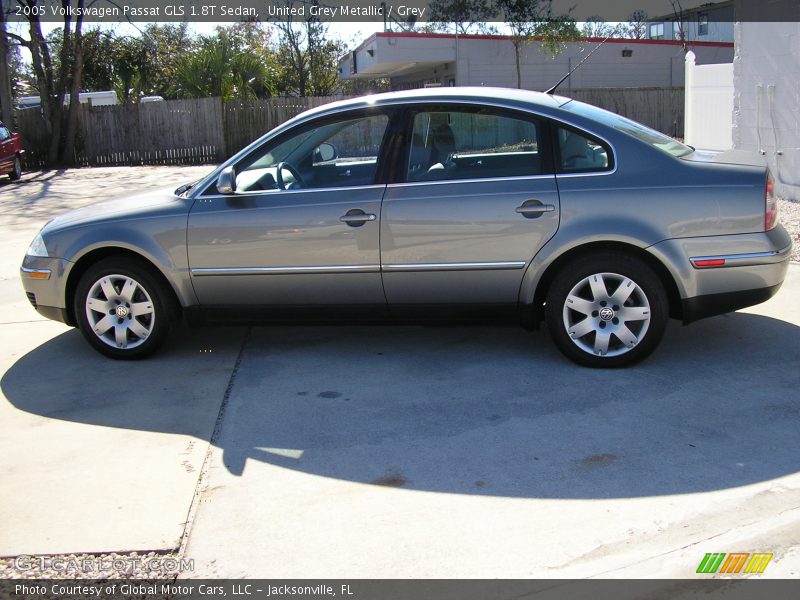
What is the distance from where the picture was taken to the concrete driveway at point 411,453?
3.44 m

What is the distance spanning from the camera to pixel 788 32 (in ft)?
35.2

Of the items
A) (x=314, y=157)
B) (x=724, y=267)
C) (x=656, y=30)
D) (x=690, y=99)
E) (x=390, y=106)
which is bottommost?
(x=724, y=267)

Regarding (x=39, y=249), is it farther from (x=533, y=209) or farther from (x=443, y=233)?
(x=533, y=209)

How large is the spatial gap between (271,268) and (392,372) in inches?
40.6

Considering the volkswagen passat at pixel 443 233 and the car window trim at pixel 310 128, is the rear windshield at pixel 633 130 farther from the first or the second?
the car window trim at pixel 310 128

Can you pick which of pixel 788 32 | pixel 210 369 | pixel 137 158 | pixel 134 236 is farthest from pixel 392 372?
pixel 137 158

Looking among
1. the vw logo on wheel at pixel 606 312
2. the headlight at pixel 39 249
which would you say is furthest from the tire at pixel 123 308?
the vw logo on wheel at pixel 606 312

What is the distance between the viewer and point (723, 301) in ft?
16.9

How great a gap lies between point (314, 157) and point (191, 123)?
21536 millimetres

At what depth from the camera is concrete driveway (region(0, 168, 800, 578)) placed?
11.3 feet

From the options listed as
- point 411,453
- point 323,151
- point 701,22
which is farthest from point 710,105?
point 701,22

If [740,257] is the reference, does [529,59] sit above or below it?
above

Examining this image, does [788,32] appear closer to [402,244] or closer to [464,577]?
[402,244]

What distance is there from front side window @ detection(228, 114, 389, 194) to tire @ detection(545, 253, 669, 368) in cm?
155
